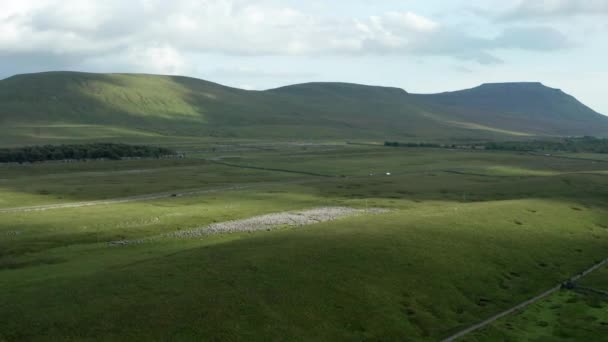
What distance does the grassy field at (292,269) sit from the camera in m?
44.3

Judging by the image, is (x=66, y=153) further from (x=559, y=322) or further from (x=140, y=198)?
(x=559, y=322)

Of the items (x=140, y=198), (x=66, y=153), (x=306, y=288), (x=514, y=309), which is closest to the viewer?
(x=306, y=288)

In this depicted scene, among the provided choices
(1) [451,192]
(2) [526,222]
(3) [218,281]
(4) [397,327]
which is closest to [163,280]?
(3) [218,281]

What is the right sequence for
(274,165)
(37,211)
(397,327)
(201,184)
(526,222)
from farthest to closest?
(274,165)
(201,184)
(37,211)
(526,222)
(397,327)

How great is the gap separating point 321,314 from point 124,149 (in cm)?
16327

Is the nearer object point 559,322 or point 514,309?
point 559,322

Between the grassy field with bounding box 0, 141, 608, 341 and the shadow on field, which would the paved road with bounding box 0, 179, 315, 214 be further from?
the shadow on field

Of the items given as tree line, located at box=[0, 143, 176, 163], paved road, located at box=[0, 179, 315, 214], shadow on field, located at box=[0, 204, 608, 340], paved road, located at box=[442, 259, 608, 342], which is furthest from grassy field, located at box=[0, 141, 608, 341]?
tree line, located at box=[0, 143, 176, 163]

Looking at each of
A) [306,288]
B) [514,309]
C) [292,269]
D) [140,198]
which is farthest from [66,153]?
[514,309]

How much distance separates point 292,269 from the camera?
54750 millimetres

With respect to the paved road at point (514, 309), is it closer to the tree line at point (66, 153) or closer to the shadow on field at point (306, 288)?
the shadow on field at point (306, 288)

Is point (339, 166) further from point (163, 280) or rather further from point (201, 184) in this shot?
point (163, 280)

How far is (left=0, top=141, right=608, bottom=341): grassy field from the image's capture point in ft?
145

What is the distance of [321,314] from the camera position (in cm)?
4669
